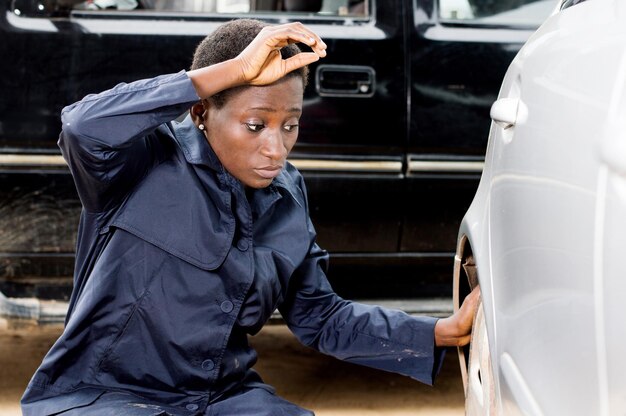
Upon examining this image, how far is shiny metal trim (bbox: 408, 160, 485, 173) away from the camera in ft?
12.1

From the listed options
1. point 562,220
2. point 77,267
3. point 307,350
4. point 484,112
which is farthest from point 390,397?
point 562,220

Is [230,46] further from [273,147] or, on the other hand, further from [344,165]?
[344,165]

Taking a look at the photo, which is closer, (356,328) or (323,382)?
(356,328)

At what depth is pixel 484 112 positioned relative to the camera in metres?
3.67

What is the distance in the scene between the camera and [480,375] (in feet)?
6.88

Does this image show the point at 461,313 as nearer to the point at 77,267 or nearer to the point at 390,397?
the point at 77,267

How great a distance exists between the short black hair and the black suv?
120cm

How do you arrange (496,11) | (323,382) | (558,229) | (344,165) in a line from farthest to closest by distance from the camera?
(323,382) → (496,11) → (344,165) → (558,229)

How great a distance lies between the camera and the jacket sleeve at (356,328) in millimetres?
2412

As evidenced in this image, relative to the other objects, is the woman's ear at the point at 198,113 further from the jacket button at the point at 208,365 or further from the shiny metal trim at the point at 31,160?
the shiny metal trim at the point at 31,160

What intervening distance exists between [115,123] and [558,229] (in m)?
0.95

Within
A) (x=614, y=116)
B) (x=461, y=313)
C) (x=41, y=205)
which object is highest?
(x=614, y=116)

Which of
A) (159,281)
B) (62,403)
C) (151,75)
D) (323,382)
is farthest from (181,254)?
(323,382)

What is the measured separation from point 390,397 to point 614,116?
2604 millimetres
